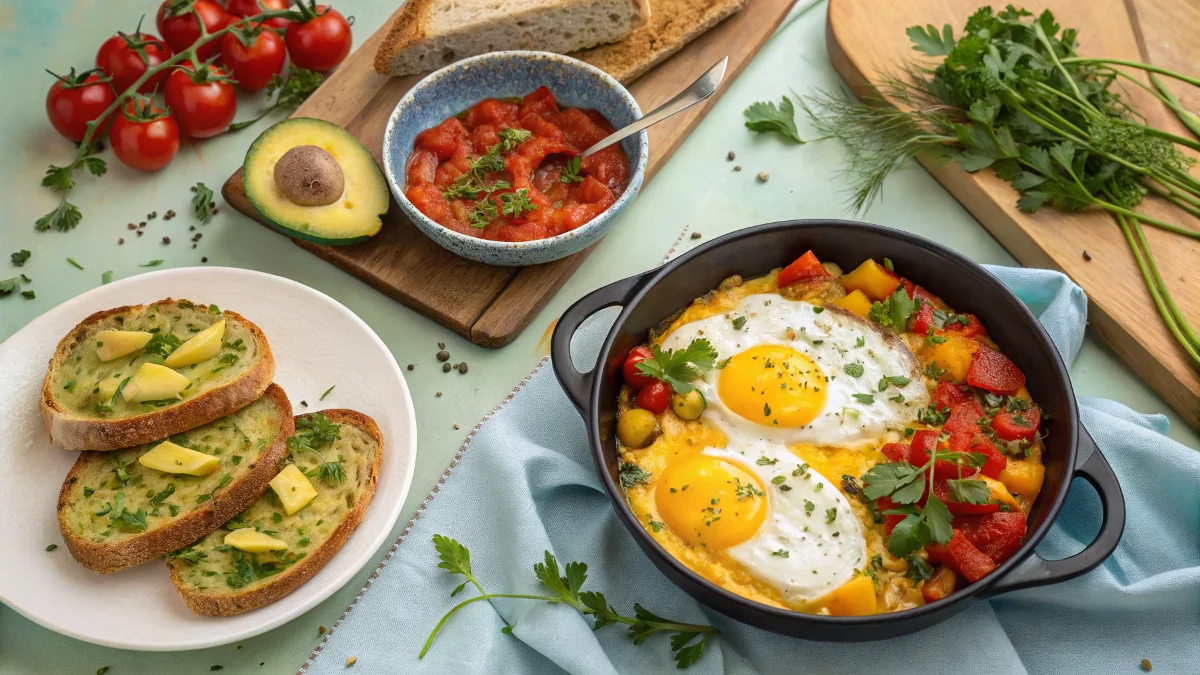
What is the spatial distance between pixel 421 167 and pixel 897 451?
245 cm

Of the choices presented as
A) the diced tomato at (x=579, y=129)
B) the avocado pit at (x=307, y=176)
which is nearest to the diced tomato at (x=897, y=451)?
the diced tomato at (x=579, y=129)

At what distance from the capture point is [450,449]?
4.04 m

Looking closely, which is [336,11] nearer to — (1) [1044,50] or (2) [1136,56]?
(1) [1044,50]

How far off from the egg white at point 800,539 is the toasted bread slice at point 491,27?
8.33 feet

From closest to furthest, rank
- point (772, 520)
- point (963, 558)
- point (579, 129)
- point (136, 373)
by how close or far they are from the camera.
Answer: point (963, 558) → point (772, 520) → point (136, 373) → point (579, 129)

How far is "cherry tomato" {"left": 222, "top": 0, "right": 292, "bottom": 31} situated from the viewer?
201 inches

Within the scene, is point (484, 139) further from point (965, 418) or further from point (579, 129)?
point (965, 418)

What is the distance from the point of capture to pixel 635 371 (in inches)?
143

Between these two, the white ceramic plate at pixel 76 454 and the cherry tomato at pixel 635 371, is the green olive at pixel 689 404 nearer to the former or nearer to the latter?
the cherry tomato at pixel 635 371

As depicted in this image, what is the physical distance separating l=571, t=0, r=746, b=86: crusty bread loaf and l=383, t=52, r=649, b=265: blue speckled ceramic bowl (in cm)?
33

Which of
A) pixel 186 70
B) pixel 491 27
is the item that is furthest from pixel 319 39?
pixel 491 27

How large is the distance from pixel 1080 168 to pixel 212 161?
4126 millimetres

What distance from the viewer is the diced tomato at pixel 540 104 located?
4.64 metres

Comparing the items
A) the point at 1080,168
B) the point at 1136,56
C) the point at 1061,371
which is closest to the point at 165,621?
the point at 1061,371
